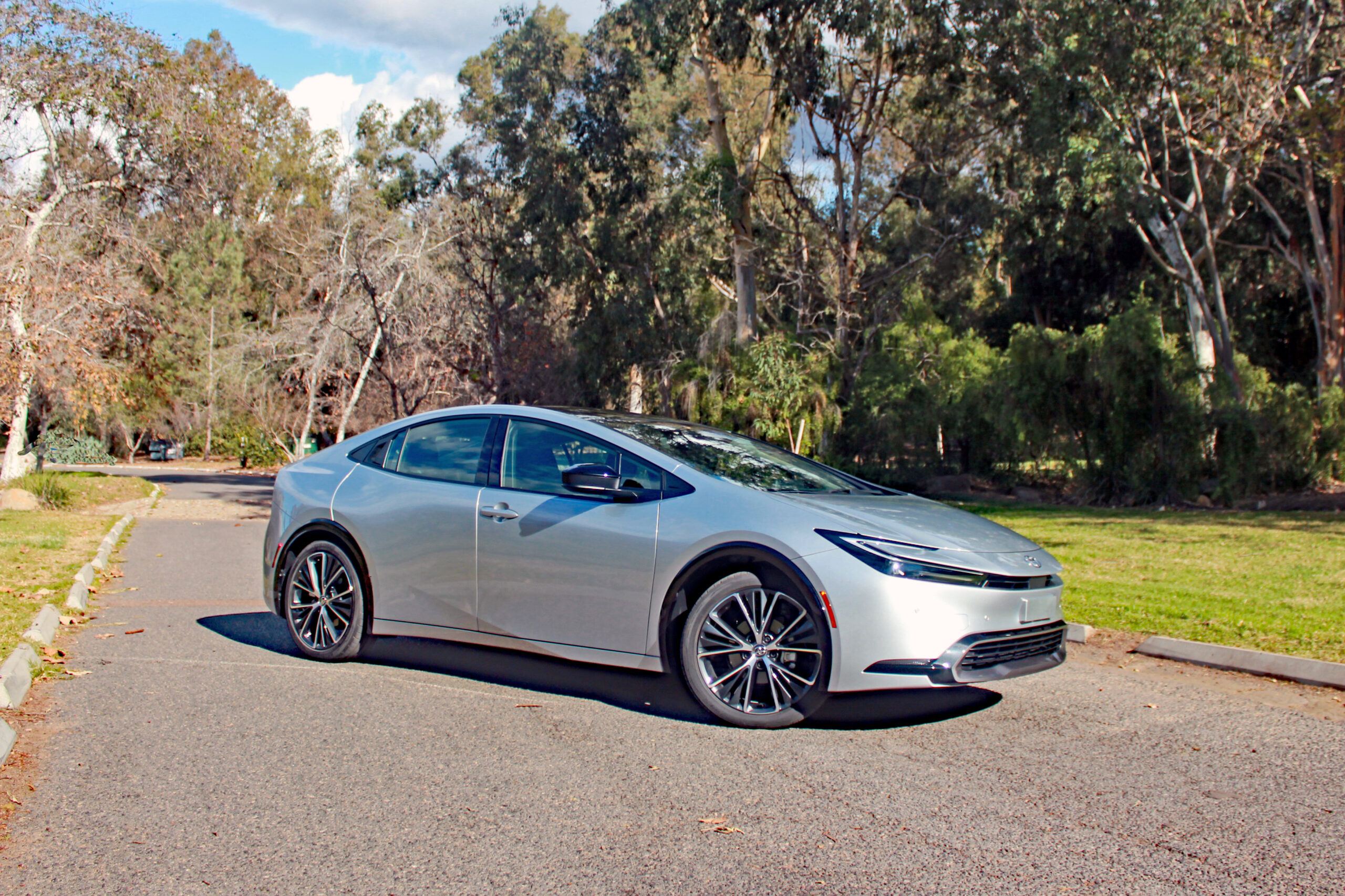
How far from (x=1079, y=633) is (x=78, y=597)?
793 centimetres

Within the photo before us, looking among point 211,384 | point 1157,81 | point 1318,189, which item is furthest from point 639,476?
point 211,384

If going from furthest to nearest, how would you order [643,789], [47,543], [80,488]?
[80,488] → [47,543] → [643,789]

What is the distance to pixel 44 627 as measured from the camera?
7727 mm

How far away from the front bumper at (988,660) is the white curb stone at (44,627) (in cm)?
550

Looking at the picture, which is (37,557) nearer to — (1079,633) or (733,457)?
(733,457)

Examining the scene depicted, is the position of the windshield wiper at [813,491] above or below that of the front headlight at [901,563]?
above

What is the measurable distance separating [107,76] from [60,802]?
75.2 feet

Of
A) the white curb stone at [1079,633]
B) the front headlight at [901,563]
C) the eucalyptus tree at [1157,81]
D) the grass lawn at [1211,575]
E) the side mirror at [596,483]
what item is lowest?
the white curb stone at [1079,633]

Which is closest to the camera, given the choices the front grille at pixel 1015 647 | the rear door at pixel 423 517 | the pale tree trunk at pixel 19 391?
the front grille at pixel 1015 647

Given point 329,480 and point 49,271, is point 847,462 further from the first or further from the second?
point 329,480

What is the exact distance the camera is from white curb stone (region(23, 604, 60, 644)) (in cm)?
728

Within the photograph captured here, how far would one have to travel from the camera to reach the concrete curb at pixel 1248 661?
6375mm

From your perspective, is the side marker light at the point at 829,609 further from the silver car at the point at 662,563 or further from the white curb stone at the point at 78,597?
the white curb stone at the point at 78,597

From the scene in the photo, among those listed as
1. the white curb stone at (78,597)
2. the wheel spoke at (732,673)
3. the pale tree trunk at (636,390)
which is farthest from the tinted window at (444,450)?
the pale tree trunk at (636,390)
